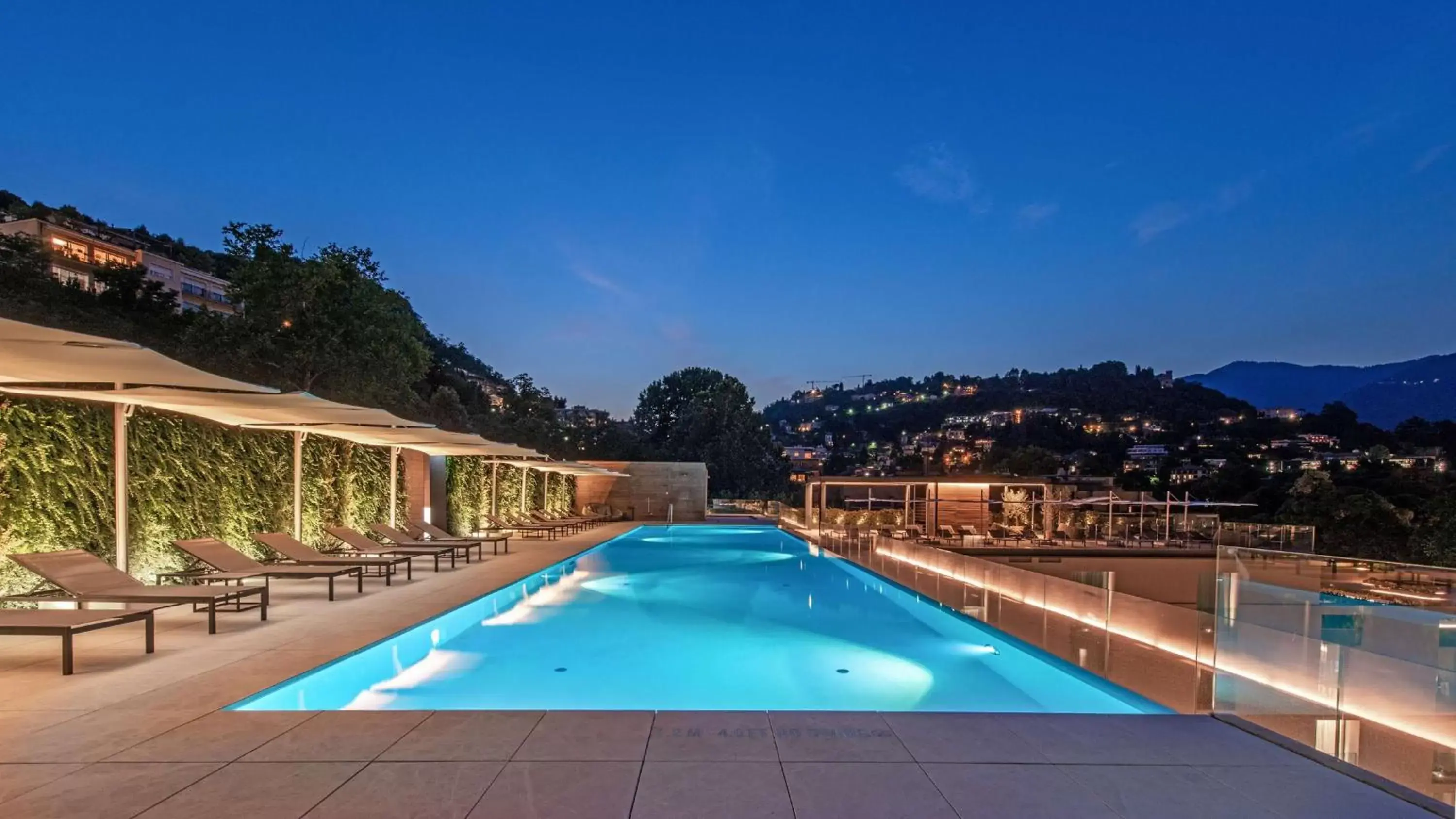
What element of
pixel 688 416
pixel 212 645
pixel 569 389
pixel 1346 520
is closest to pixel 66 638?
pixel 212 645

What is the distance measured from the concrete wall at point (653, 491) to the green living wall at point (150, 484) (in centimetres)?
1549

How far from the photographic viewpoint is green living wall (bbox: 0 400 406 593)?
644 cm

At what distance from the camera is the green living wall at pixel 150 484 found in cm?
644

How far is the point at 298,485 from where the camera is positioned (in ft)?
33.1

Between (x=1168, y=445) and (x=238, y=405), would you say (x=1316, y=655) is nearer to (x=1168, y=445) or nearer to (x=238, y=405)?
(x=238, y=405)

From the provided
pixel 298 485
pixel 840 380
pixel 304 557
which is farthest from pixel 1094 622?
pixel 840 380

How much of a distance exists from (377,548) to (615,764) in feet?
27.9

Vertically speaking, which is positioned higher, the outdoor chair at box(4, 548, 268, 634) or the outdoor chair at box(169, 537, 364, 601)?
the outdoor chair at box(4, 548, 268, 634)

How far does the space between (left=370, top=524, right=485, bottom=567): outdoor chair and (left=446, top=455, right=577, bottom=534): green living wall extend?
401cm

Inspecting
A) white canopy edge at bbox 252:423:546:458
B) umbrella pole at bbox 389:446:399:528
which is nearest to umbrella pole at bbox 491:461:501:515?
umbrella pole at bbox 389:446:399:528

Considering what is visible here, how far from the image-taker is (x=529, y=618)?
27.5ft

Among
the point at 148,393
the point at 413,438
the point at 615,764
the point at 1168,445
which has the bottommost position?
the point at 1168,445

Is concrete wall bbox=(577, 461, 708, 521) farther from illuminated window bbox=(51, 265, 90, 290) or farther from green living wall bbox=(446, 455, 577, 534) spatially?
illuminated window bbox=(51, 265, 90, 290)

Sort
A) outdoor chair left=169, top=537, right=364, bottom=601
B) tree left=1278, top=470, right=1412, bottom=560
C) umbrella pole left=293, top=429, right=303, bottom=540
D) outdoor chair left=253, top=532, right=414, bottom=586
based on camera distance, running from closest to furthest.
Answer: outdoor chair left=169, top=537, right=364, bottom=601 → outdoor chair left=253, top=532, right=414, bottom=586 → umbrella pole left=293, top=429, right=303, bottom=540 → tree left=1278, top=470, right=1412, bottom=560
